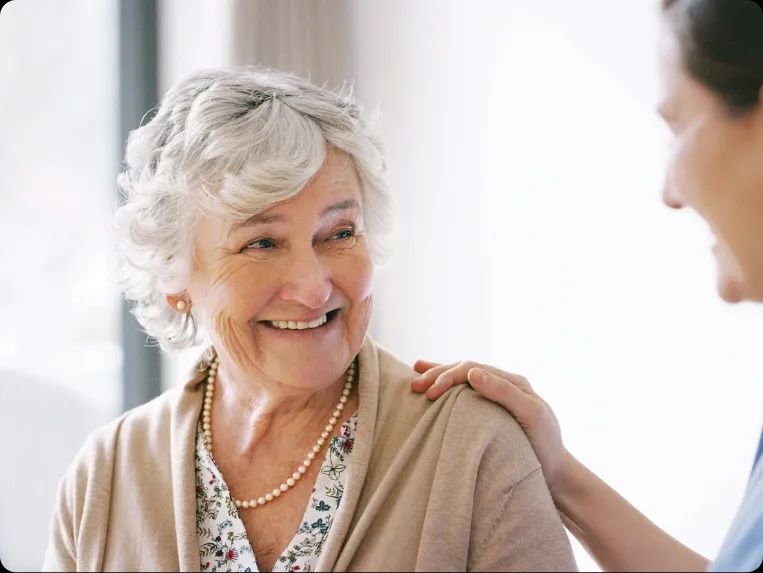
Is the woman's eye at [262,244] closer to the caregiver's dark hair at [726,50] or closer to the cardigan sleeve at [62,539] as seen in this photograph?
the cardigan sleeve at [62,539]

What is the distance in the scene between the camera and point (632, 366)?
1.74 metres

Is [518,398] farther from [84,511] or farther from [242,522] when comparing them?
[84,511]

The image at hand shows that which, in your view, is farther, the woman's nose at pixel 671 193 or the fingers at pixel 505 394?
the fingers at pixel 505 394

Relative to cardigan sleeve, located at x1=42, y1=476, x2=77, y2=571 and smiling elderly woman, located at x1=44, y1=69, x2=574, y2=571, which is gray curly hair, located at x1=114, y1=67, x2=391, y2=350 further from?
cardigan sleeve, located at x1=42, y1=476, x2=77, y2=571

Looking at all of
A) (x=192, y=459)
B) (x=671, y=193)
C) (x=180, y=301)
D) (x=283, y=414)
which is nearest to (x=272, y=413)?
(x=283, y=414)

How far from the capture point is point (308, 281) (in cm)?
127

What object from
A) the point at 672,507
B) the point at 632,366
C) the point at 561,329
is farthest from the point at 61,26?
the point at 672,507

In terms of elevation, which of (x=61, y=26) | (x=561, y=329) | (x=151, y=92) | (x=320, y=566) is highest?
(x=61, y=26)

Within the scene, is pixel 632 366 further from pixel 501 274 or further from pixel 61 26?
pixel 61 26

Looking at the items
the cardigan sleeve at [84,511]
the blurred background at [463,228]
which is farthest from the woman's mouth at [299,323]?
the blurred background at [463,228]

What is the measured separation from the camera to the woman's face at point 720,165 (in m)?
1.09

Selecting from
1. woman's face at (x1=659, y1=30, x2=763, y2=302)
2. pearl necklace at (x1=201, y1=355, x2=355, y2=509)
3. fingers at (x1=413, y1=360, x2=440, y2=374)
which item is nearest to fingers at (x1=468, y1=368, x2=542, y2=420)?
fingers at (x1=413, y1=360, x2=440, y2=374)

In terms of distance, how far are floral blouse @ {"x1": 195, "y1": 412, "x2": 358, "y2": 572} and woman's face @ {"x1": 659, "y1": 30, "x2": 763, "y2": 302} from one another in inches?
24.9

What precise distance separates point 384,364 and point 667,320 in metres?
0.63
